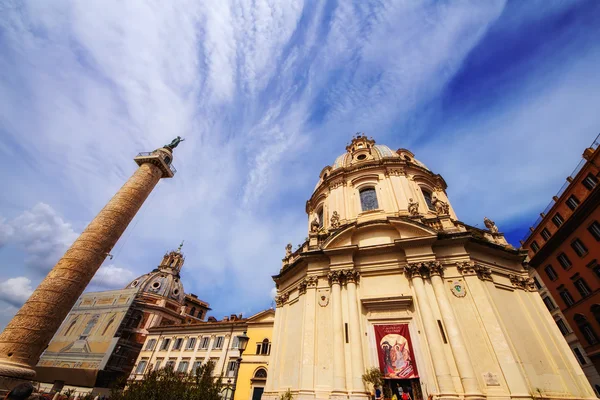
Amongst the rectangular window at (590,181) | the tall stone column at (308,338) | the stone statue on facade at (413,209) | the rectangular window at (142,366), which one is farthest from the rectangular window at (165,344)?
the rectangular window at (590,181)

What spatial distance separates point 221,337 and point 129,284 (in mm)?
46844

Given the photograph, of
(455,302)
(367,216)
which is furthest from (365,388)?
(367,216)

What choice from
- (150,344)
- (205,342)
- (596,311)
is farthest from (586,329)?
(150,344)

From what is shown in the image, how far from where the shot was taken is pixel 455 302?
13617mm

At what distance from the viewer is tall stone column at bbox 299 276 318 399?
42.6 ft

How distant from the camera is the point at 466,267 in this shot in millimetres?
14352

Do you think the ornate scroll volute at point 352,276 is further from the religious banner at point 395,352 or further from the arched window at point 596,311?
the arched window at point 596,311

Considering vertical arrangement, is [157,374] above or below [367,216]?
below

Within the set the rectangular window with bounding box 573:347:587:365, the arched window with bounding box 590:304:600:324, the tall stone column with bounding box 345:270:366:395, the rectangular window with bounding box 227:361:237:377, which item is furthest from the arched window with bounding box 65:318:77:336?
the arched window with bounding box 590:304:600:324

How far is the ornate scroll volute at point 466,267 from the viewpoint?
560 inches

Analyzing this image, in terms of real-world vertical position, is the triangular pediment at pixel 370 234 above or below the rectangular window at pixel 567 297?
below

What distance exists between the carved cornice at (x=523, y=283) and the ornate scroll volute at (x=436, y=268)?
5120 millimetres

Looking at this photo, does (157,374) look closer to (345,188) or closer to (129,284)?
(345,188)

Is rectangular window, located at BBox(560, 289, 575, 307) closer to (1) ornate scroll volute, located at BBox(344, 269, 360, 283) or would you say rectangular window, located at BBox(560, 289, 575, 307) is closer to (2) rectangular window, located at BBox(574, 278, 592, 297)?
(2) rectangular window, located at BBox(574, 278, 592, 297)
